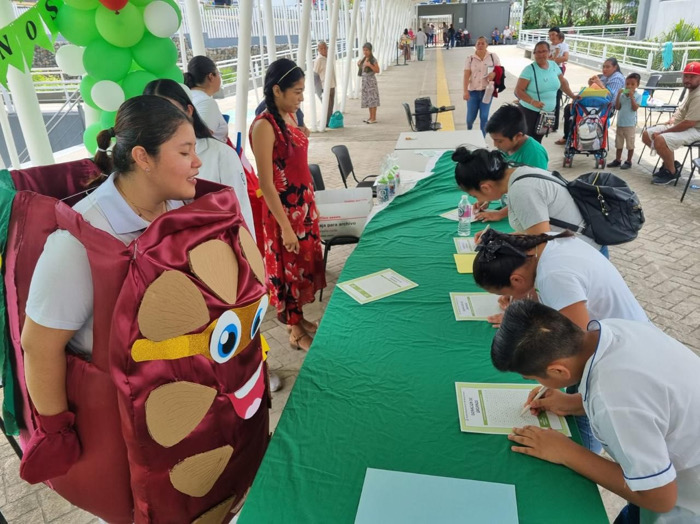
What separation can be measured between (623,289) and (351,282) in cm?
117

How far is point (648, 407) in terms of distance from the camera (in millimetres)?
992

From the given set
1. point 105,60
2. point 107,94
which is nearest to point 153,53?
point 105,60

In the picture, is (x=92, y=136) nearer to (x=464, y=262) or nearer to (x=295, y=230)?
(x=295, y=230)

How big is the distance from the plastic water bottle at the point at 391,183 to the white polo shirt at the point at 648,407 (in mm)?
2421

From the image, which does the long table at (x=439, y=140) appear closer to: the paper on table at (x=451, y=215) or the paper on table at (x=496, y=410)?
the paper on table at (x=451, y=215)

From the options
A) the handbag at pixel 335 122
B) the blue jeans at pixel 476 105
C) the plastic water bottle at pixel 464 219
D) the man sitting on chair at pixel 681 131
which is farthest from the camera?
the handbag at pixel 335 122

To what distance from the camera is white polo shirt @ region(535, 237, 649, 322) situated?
1454 millimetres

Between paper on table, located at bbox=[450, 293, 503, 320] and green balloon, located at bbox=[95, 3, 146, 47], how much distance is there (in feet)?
8.78

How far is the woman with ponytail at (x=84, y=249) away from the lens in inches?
41.0

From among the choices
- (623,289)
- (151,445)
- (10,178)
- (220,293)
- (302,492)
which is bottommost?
(302,492)

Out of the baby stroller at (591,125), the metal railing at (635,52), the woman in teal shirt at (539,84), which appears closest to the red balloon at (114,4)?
the woman in teal shirt at (539,84)

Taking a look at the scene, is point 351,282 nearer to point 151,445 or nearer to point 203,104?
point 151,445

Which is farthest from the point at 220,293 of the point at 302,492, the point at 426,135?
the point at 426,135

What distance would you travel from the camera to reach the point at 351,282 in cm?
229
